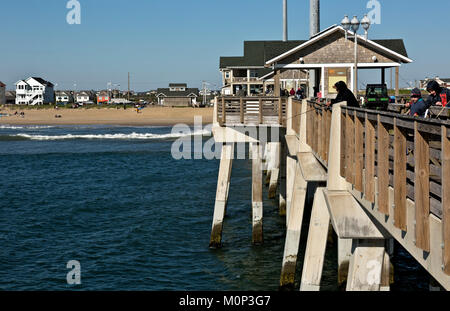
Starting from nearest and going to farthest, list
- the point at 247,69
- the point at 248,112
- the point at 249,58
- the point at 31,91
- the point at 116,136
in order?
the point at 248,112, the point at 249,58, the point at 247,69, the point at 116,136, the point at 31,91

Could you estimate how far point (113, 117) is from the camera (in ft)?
352

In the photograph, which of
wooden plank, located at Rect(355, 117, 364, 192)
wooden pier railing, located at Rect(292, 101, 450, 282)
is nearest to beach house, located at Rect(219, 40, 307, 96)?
wooden plank, located at Rect(355, 117, 364, 192)

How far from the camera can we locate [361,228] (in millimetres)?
7996

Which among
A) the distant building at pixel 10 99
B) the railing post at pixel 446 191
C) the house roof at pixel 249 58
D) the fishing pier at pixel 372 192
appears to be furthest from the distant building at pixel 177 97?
the railing post at pixel 446 191

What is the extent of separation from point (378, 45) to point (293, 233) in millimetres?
15182

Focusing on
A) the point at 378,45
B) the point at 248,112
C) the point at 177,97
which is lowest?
the point at 248,112

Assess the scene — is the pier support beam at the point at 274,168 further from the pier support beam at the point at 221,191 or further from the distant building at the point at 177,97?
the distant building at the point at 177,97

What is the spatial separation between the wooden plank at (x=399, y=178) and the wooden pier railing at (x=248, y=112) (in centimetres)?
1330

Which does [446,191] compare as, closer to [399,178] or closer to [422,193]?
[422,193]

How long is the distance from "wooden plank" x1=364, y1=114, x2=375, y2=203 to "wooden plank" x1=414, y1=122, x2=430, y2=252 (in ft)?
5.43

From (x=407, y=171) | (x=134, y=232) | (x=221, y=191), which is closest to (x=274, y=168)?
(x=134, y=232)

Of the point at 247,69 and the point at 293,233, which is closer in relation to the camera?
the point at 293,233
